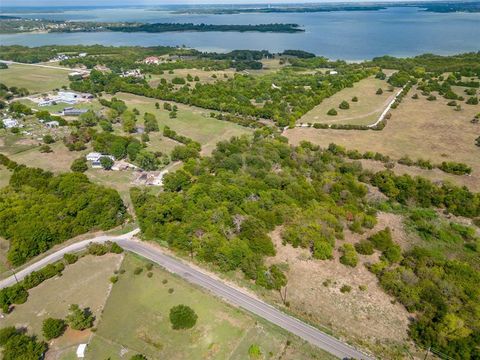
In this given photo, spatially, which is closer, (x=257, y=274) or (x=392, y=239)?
(x=257, y=274)

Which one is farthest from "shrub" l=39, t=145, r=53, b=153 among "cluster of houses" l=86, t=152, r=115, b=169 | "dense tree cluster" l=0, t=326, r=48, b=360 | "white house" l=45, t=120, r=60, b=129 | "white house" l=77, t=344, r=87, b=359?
"white house" l=77, t=344, r=87, b=359

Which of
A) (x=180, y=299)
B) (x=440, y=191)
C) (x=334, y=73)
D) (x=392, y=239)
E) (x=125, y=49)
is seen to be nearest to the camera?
(x=180, y=299)

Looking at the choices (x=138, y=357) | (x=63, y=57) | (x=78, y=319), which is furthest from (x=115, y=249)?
(x=63, y=57)

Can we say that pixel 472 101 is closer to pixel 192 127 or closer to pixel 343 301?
pixel 192 127

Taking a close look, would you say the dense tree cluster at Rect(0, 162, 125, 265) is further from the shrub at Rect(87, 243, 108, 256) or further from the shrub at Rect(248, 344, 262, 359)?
the shrub at Rect(248, 344, 262, 359)

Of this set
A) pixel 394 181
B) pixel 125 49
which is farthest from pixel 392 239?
pixel 125 49

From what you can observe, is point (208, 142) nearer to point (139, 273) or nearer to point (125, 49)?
point (139, 273)
